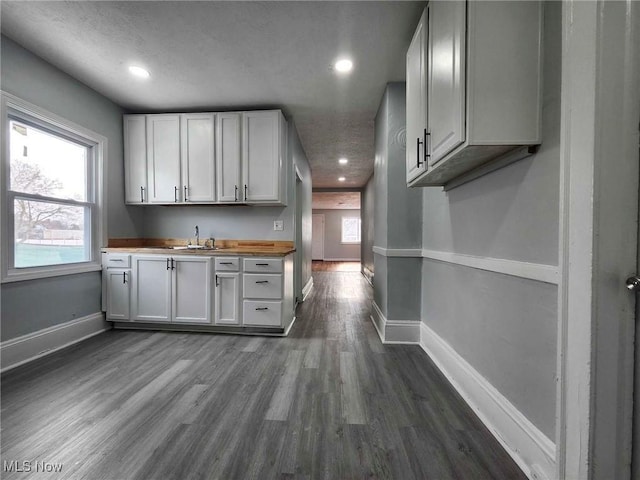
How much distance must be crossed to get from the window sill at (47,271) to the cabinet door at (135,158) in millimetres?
837

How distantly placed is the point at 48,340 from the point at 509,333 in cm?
332

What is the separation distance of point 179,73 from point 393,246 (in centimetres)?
247

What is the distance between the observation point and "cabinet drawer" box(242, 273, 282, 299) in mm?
2643

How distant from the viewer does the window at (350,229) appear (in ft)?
37.3

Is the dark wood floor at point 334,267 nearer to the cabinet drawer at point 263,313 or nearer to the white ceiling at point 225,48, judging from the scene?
the cabinet drawer at point 263,313

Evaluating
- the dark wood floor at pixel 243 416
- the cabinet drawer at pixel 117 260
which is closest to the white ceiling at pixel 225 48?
the cabinet drawer at pixel 117 260

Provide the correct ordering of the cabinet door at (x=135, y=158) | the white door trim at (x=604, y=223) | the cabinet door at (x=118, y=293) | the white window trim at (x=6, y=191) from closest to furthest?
the white door trim at (x=604, y=223) → the white window trim at (x=6, y=191) → the cabinet door at (x=118, y=293) → the cabinet door at (x=135, y=158)

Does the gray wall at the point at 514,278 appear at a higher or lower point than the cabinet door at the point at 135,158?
lower

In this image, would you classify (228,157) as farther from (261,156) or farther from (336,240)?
(336,240)

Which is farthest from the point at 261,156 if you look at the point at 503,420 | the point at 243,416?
the point at 503,420

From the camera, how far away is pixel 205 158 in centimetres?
299

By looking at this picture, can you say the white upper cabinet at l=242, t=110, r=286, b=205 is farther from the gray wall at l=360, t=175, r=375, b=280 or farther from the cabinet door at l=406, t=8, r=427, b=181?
the gray wall at l=360, t=175, r=375, b=280

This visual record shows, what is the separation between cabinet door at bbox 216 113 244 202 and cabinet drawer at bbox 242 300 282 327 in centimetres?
117

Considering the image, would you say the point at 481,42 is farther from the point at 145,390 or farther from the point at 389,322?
the point at 145,390
